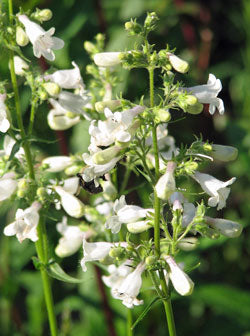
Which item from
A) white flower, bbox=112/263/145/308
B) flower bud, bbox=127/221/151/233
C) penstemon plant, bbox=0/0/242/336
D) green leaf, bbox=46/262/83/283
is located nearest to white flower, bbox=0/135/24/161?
penstemon plant, bbox=0/0/242/336

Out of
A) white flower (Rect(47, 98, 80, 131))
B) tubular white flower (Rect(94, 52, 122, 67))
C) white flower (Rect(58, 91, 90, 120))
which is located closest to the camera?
tubular white flower (Rect(94, 52, 122, 67))

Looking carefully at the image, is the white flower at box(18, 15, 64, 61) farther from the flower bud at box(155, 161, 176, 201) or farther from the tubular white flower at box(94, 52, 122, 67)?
the flower bud at box(155, 161, 176, 201)

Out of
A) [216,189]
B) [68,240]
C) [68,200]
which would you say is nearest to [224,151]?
[216,189]

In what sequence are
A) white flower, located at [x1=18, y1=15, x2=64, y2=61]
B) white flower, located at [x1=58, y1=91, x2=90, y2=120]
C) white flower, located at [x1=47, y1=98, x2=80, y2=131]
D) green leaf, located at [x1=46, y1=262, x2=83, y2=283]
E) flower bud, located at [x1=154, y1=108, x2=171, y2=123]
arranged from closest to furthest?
1. flower bud, located at [x1=154, y1=108, x2=171, y2=123]
2. white flower, located at [x1=18, y1=15, x2=64, y2=61]
3. green leaf, located at [x1=46, y1=262, x2=83, y2=283]
4. white flower, located at [x1=58, y1=91, x2=90, y2=120]
5. white flower, located at [x1=47, y1=98, x2=80, y2=131]

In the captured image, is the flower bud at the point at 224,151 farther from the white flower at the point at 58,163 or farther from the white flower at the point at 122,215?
the white flower at the point at 58,163

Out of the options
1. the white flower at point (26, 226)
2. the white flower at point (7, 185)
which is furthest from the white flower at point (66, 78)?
the white flower at point (26, 226)

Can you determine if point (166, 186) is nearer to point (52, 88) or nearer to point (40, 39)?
point (52, 88)

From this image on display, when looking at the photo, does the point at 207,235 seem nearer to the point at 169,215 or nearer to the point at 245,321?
the point at 169,215
